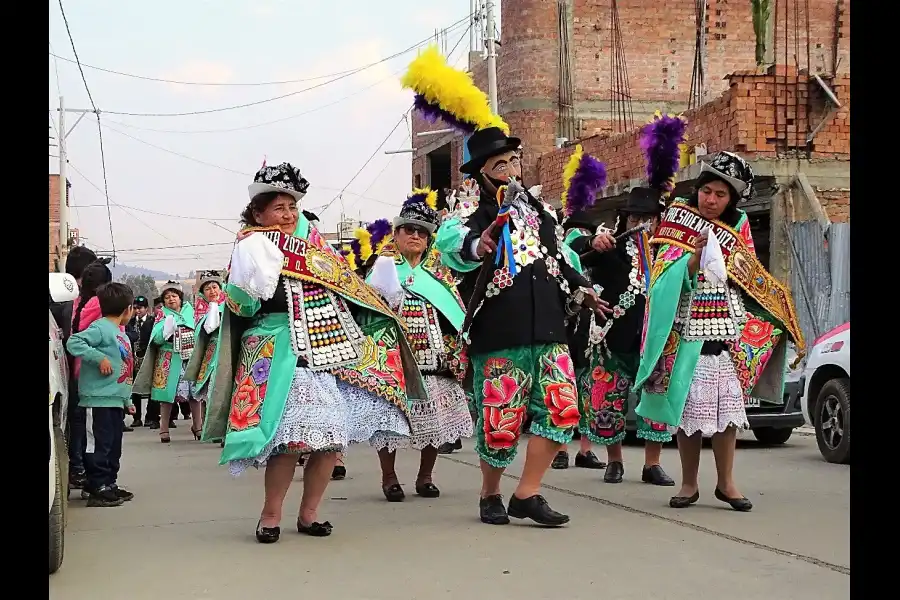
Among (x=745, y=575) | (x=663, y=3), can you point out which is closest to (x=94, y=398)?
(x=745, y=575)

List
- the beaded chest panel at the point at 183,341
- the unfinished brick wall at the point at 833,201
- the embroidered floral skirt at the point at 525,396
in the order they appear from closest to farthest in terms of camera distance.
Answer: the embroidered floral skirt at the point at 525,396
the beaded chest panel at the point at 183,341
the unfinished brick wall at the point at 833,201

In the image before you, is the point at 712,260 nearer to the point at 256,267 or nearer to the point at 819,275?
the point at 256,267

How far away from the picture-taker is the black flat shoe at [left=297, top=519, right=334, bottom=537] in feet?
20.1

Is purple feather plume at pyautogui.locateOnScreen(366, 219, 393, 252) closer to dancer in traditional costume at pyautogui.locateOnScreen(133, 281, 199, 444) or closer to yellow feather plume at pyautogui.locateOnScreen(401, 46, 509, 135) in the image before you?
dancer in traditional costume at pyautogui.locateOnScreen(133, 281, 199, 444)

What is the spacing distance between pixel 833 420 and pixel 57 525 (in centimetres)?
650

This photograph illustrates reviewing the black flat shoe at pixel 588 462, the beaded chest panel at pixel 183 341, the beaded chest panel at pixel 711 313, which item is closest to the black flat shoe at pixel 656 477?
the black flat shoe at pixel 588 462

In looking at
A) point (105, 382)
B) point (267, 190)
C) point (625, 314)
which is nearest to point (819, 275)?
point (625, 314)

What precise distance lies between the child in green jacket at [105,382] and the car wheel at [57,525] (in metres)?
2.14

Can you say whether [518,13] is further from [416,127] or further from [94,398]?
[94,398]

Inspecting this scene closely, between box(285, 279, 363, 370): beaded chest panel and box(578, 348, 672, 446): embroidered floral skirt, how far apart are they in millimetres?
2826

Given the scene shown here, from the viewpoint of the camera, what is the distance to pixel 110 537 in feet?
21.0

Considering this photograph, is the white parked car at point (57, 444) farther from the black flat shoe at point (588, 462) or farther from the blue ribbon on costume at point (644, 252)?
the black flat shoe at point (588, 462)

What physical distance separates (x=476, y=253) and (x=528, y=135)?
61.6 feet

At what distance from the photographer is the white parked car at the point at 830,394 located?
9.23 metres
